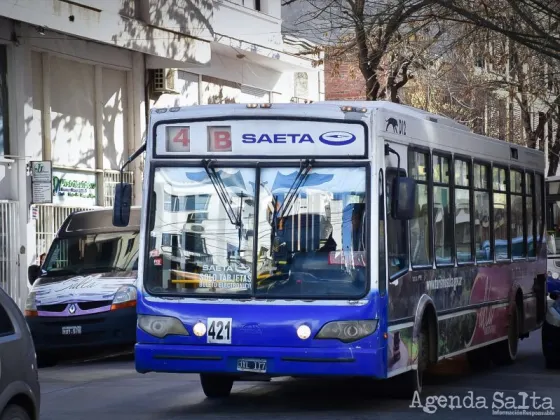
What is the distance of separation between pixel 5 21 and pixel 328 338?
48.0ft

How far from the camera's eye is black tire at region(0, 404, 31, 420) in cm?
820

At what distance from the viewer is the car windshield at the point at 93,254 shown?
18.8m

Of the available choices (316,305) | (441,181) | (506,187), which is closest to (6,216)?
(506,187)

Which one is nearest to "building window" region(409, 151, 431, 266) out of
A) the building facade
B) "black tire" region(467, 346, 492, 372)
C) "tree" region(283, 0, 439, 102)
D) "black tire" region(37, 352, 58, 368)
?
"tree" region(283, 0, 439, 102)

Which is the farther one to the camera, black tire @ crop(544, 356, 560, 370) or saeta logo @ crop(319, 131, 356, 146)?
black tire @ crop(544, 356, 560, 370)

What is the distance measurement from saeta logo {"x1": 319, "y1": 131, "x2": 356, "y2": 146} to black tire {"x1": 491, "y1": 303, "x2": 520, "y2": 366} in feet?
19.8

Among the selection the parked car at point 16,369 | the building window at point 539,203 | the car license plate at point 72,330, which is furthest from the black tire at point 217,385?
the building window at point 539,203

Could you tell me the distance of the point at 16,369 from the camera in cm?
835

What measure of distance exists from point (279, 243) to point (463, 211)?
3726mm

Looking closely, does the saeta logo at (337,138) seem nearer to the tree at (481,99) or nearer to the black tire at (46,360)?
the black tire at (46,360)

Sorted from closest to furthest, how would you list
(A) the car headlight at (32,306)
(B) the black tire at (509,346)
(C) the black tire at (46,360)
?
(B) the black tire at (509,346)
(A) the car headlight at (32,306)
(C) the black tire at (46,360)

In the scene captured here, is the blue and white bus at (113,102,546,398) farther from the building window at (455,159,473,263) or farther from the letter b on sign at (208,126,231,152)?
the building window at (455,159,473,263)

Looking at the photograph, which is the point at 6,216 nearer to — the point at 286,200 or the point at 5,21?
the point at 5,21

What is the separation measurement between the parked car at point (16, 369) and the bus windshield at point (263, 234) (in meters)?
3.42
